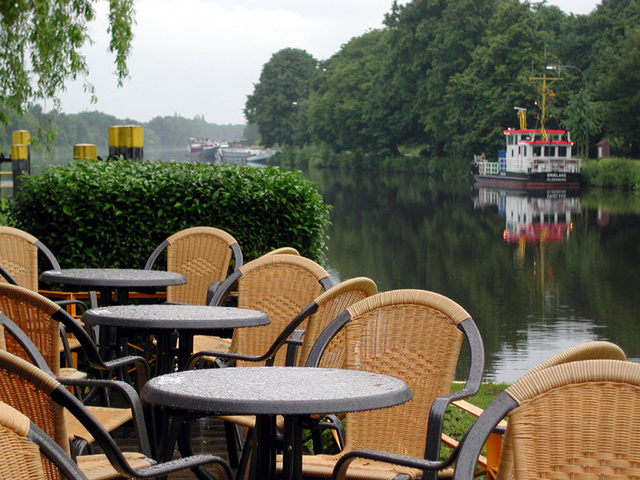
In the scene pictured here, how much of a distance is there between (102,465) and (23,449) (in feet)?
3.77

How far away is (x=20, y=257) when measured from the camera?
5984mm

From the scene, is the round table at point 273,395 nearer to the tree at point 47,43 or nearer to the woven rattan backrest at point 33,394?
the woven rattan backrest at point 33,394

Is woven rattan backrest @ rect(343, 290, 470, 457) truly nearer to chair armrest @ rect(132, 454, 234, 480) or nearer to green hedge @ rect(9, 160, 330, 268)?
chair armrest @ rect(132, 454, 234, 480)

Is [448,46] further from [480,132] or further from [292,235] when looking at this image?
[292,235]

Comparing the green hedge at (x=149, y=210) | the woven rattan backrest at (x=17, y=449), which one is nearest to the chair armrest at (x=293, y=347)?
the woven rattan backrest at (x=17, y=449)

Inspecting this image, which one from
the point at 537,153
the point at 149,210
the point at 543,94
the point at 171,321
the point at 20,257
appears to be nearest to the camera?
the point at 171,321

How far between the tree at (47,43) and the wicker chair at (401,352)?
29.8ft

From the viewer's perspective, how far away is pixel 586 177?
54.6 metres

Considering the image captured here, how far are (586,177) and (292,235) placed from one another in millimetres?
49683

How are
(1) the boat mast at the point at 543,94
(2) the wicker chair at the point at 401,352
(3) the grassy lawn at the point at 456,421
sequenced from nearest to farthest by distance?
(2) the wicker chair at the point at 401,352 < (3) the grassy lawn at the point at 456,421 < (1) the boat mast at the point at 543,94

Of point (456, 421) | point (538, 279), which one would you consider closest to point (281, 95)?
point (538, 279)

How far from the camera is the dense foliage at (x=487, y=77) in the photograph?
5725 cm

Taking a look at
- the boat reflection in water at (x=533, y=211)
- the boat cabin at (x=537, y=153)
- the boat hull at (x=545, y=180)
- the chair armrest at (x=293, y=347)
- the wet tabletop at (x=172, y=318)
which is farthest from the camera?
the boat cabin at (x=537, y=153)

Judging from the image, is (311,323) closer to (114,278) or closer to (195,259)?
(114,278)
